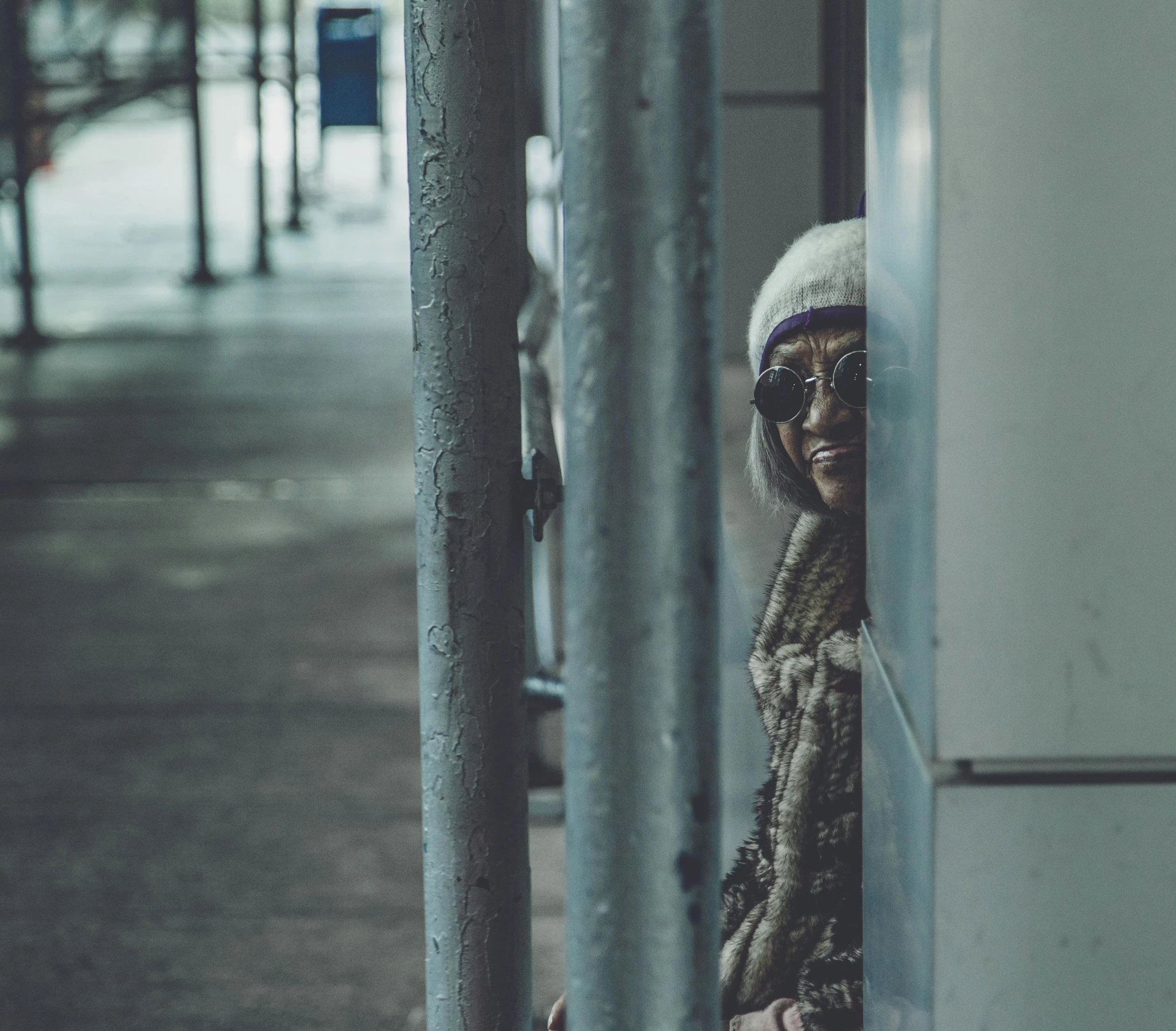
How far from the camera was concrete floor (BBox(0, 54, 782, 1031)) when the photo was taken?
12.9 ft

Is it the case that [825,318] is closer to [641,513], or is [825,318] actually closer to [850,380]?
[850,380]

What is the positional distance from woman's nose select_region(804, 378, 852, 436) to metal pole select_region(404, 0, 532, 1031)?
1.20ft

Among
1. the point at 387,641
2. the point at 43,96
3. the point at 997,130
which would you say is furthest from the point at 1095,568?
the point at 43,96

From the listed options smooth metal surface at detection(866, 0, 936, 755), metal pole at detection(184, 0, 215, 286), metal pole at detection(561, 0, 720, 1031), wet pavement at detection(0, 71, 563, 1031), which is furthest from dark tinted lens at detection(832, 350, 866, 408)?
metal pole at detection(184, 0, 215, 286)

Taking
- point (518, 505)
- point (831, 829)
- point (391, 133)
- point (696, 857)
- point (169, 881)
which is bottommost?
point (169, 881)

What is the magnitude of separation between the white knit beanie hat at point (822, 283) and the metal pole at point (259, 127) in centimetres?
1640

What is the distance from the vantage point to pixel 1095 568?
1.25 m

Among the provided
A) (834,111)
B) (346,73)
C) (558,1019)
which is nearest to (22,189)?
(346,73)

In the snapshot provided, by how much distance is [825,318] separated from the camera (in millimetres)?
1963

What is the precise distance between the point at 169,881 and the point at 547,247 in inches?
406

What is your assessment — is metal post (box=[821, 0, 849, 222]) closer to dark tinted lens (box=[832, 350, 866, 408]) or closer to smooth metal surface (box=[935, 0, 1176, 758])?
dark tinted lens (box=[832, 350, 866, 408])

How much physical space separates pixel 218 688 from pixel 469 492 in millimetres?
4365

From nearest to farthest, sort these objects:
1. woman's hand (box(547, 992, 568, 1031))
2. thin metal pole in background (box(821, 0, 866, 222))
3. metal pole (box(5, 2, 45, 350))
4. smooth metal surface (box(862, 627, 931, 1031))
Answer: smooth metal surface (box(862, 627, 931, 1031)) → woman's hand (box(547, 992, 568, 1031)) → thin metal pole in background (box(821, 0, 866, 222)) → metal pole (box(5, 2, 45, 350))

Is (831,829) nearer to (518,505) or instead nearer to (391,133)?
(518,505)
